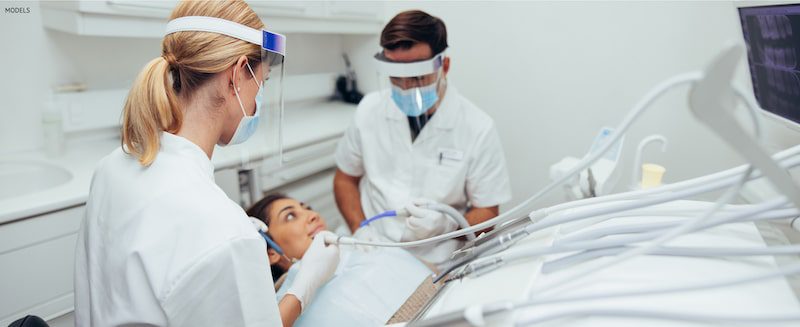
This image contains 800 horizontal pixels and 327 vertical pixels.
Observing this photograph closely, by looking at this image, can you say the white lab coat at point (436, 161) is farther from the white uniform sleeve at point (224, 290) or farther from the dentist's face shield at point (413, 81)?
the white uniform sleeve at point (224, 290)

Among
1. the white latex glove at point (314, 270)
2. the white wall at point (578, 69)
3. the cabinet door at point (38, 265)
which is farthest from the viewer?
the white wall at point (578, 69)

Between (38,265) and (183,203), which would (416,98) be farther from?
(38,265)

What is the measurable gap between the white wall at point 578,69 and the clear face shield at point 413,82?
2.35ft

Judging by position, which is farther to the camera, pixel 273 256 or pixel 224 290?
pixel 273 256

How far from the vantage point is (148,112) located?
3.06 ft

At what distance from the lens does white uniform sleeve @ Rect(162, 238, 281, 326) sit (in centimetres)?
82

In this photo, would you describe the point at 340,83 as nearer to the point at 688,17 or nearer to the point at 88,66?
the point at 88,66

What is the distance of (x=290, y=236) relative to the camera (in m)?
1.64

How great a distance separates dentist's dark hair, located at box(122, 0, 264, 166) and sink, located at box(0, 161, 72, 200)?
100 cm

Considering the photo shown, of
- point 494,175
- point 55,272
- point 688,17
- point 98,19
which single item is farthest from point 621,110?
point 55,272

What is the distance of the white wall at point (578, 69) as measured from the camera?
192cm

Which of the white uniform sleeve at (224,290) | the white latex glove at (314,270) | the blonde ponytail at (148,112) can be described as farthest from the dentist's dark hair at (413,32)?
the white uniform sleeve at (224,290)

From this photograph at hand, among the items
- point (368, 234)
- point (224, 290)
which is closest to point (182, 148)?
point (224, 290)

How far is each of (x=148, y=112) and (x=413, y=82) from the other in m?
0.99
